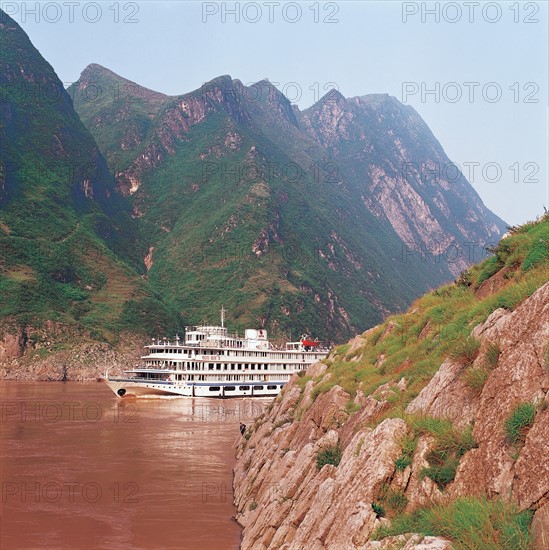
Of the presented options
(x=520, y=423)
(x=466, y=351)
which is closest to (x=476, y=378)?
(x=466, y=351)

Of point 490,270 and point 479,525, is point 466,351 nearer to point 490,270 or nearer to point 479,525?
point 479,525

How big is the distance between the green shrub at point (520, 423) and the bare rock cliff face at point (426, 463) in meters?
0.11

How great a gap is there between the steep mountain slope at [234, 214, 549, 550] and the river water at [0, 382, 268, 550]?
199 inches

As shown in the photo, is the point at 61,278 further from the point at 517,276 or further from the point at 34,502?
the point at 517,276

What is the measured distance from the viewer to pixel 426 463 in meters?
10.5

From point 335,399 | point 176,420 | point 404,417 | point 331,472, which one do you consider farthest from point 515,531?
point 176,420

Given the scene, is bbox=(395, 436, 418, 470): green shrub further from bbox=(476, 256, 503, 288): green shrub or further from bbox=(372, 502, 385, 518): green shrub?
bbox=(476, 256, 503, 288): green shrub

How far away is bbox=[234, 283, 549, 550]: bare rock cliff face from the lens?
8.58 meters

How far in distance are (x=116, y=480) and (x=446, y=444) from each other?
23.0 meters

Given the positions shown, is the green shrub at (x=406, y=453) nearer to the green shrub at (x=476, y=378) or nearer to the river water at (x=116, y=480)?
the green shrub at (x=476, y=378)

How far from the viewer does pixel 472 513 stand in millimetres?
8469

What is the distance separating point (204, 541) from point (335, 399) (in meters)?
6.43

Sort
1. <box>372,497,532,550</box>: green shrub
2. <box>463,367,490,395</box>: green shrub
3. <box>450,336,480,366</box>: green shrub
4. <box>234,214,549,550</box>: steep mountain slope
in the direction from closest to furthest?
1. <box>372,497,532,550</box>: green shrub
2. <box>234,214,549,550</box>: steep mountain slope
3. <box>463,367,490,395</box>: green shrub
4. <box>450,336,480,366</box>: green shrub

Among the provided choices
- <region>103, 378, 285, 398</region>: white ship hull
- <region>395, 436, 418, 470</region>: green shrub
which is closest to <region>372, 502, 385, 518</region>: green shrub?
<region>395, 436, 418, 470</region>: green shrub
